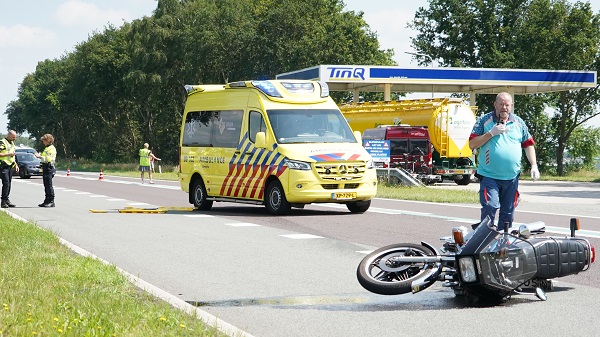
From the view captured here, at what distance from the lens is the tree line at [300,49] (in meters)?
59.3

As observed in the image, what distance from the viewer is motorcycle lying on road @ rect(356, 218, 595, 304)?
7926 millimetres

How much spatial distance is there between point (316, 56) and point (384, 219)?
50679 millimetres

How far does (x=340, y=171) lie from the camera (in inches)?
747

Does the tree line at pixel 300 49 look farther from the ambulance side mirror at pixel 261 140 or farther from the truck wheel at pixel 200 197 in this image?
the ambulance side mirror at pixel 261 140

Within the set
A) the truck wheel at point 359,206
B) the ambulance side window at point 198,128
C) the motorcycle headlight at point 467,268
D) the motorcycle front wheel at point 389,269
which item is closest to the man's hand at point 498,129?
the motorcycle front wheel at point 389,269

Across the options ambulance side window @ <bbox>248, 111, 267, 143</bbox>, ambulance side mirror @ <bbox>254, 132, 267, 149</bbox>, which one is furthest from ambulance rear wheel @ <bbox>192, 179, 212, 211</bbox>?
ambulance side mirror @ <bbox>254, 132, 267, 149</bbox>

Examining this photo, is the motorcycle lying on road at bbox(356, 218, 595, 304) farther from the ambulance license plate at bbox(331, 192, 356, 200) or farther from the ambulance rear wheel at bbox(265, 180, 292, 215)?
the ambulance rear wheel at bbox(265, 180, 292, 215)

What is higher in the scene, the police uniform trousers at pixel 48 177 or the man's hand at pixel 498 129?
the man's hand at pixel 498 129

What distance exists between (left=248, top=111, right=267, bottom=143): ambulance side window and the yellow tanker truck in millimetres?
19389

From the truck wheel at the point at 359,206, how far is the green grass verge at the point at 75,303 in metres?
9.46

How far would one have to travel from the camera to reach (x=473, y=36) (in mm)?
68438

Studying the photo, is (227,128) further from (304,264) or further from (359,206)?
(304,264)

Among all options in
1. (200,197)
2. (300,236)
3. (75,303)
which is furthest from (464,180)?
(75,303)

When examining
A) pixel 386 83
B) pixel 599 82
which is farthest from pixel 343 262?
pixel 599 82
